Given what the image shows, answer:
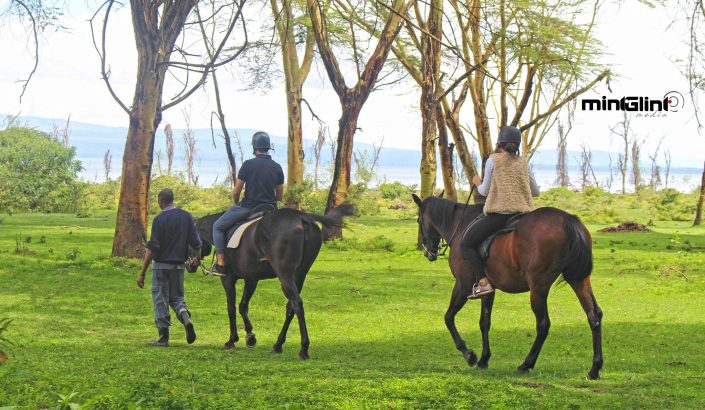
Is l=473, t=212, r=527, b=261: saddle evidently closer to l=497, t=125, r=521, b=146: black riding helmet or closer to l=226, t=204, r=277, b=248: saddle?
l=497, t=125, r=521, b=146: black riding helmet

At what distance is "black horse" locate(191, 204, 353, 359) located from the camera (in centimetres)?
1114

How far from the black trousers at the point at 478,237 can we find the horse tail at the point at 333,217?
1829 millimetres

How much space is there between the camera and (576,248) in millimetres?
9438

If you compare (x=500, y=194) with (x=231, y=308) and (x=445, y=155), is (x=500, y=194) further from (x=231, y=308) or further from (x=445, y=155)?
(x=445, y=155)

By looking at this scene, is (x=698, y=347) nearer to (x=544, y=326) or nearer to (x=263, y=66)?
(x=544, y=326)

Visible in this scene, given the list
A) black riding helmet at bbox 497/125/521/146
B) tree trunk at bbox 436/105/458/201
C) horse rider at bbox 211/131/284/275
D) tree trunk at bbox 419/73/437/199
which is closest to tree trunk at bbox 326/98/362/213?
tree trunk at bbox 419/73/437/199

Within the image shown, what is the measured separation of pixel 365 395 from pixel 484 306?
3.06 metres

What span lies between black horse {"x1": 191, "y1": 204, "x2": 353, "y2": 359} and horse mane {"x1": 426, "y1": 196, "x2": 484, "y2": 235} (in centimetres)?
104

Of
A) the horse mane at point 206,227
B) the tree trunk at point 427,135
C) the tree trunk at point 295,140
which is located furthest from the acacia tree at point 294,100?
the horse mane at point 206,227

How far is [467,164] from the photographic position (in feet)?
90.6

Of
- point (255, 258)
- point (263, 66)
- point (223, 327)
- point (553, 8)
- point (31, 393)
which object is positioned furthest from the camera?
point (263, 66)

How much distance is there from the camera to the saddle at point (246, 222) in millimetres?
11859

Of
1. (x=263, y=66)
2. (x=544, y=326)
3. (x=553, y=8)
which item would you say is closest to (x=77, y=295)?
(x=544, y=326)

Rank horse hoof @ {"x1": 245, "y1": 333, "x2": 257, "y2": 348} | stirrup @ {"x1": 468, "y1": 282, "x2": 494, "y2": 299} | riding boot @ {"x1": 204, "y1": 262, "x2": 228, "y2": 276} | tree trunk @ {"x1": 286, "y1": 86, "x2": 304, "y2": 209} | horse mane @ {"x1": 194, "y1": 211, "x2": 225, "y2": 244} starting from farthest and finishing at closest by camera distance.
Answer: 1. tree trunk @ {"x1": 286, "y1": 86, "x2": 304, "y2": 209}
2. horse mane @ {"x1": 194, "y1": 211, "x2": 225, "y2": 244}
3. riding boot @ {"x1": 204, "y1": 262, "x2": 228, "y2": 276}
4. horse hoof @ {"x1": 245, "y1": 333, "x2": 257, "y2": 348}
5. stirrup @ {"x1": 468, "y1": 282, "x2": 494, "y2": 299}
